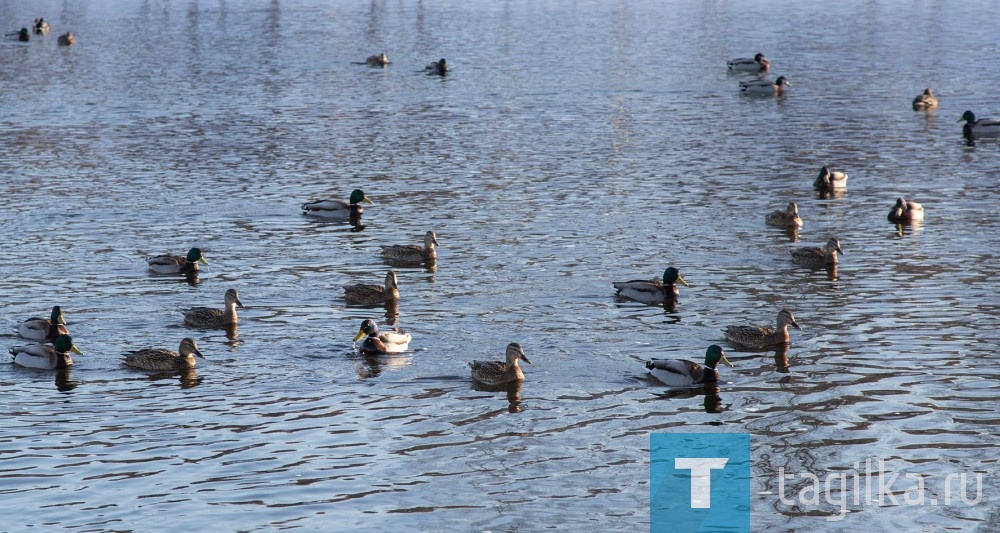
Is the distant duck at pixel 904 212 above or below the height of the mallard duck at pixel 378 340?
above

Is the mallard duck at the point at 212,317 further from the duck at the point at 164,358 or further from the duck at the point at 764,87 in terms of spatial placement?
the duck at the point at 764,87

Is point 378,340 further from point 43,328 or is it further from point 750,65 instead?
point 750,65

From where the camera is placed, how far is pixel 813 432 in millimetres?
19062

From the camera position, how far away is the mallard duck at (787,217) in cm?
3238

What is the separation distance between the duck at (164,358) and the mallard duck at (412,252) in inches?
312

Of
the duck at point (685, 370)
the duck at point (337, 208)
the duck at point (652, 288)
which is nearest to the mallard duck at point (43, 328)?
the duck at point (685, 370)

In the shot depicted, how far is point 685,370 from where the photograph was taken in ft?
69.1

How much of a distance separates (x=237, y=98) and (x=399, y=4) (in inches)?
2170

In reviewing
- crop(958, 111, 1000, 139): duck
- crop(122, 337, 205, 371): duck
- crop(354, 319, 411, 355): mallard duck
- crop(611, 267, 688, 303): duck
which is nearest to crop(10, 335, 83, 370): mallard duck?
crop(122, 337, 205, 371): duck

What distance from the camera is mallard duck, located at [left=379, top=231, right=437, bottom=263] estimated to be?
29.8m

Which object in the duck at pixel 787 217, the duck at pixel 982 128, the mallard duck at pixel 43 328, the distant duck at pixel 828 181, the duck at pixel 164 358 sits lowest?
the duck at pixel 164 358

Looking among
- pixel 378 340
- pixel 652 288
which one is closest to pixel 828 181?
pixel 652 288

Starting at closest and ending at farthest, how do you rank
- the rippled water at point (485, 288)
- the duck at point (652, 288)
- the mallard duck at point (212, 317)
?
the rippled water at point (485, 288) → the mallard duck at point (212, 317) → the duck at point (652, 288)

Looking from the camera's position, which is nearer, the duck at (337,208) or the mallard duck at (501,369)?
the mallard duck at (501,369)
